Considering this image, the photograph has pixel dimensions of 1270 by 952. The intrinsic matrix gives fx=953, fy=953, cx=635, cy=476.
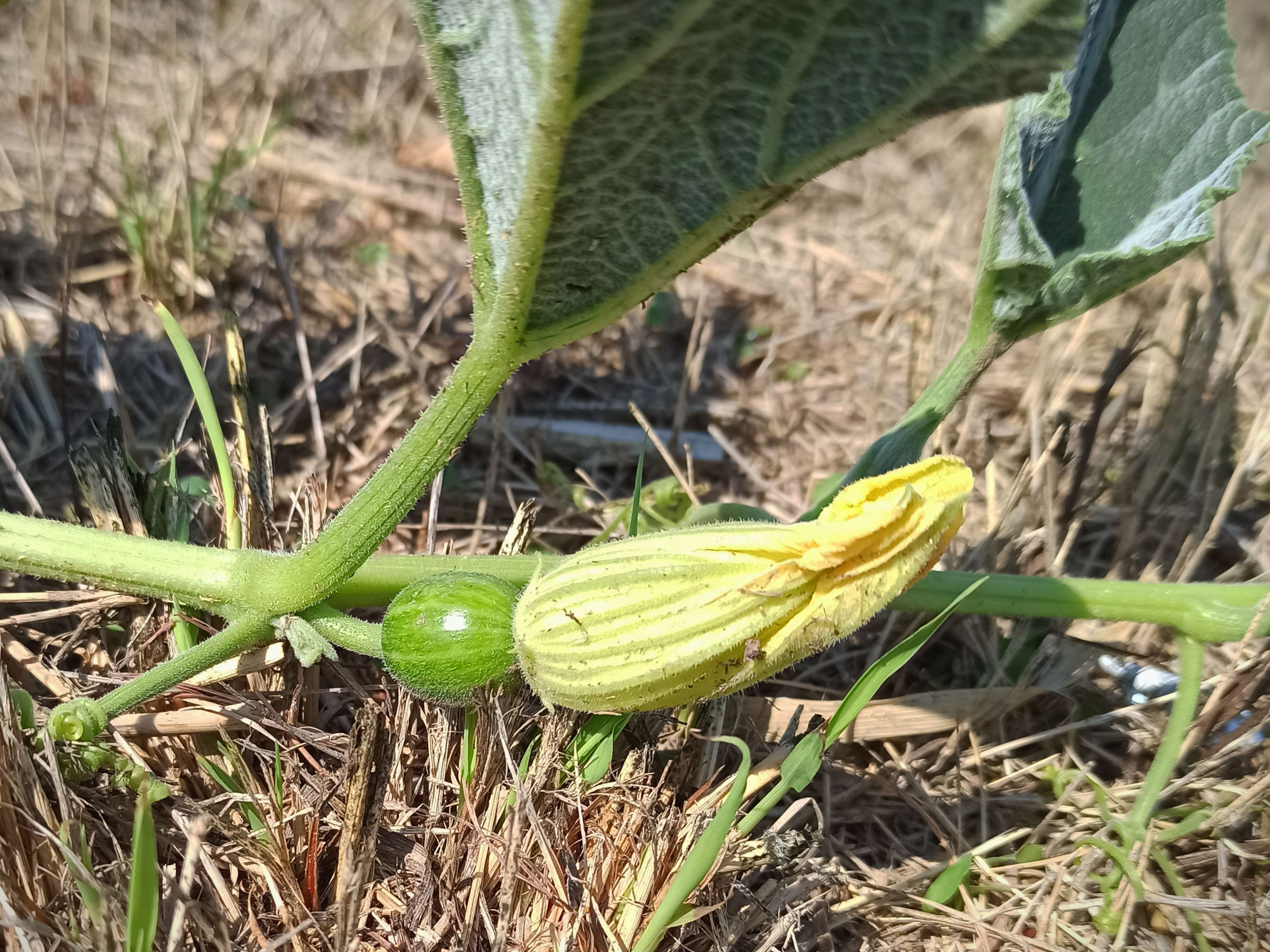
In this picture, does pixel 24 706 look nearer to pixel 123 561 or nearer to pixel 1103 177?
pixel 123 561

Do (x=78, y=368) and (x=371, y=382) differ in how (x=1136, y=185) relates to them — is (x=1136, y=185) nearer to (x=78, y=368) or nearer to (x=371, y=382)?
(x=371, y=382)

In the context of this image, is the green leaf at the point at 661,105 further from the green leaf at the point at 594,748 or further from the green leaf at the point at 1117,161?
the green leaf at the point at 594,748

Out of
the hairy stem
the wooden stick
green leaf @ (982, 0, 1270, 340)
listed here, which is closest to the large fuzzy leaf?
green leaf @ (982, 0, 1270, 340)

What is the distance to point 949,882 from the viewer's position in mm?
1424

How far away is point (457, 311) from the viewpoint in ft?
8.38

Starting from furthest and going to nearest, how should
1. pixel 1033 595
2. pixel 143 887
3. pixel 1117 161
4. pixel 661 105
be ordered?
1. pixel 1117 161
2. pixel 1033 595
3. pixel 661 105
4. pixel 143 887

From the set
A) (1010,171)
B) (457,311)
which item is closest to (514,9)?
(1010,171)

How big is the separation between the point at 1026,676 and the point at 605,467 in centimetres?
105

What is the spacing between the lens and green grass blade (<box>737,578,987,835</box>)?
3.92ft

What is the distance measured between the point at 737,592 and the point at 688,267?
441 mm

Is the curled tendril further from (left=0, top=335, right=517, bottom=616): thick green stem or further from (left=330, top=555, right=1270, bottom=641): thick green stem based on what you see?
(left=330, top=555, right=1270, bottom=641): thick green stem

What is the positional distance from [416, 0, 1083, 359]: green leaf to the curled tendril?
0.76m

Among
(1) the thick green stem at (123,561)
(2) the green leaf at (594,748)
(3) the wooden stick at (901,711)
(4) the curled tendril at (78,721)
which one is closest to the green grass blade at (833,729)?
(2) the green leaf at (594,748)

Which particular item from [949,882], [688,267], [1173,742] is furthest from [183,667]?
[1173,742]
